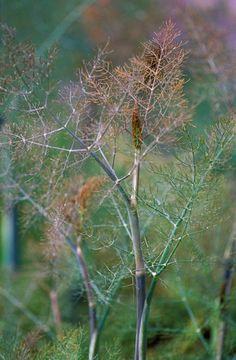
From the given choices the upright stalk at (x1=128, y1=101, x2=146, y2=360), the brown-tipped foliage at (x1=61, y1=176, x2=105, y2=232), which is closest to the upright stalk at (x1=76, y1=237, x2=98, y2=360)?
the brown-tipped foliage at (x1=61, y1=176, x2=105, y2=232)

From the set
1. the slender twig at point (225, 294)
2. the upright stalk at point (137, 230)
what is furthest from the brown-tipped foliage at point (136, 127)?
the slender twig at point (225, 294)

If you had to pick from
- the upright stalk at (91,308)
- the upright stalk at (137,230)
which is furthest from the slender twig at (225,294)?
the upright stalk at (137,230)

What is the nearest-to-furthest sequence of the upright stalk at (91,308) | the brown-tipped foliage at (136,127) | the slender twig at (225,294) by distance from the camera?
the brown-tipped foliage at (136,127), the upright stalk at (91,308), the slender twig at (225,294)

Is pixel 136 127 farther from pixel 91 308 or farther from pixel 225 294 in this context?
pixel 225 294

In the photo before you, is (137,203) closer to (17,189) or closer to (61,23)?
(17,189)

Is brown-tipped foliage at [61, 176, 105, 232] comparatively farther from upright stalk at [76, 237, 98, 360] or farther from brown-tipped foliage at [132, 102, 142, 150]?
brown-tipped foliage at [132, 102, 142, 150]

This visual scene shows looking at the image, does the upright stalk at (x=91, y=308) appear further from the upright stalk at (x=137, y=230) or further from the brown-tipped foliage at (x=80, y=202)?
the upright stalk at (x=137, y=230)

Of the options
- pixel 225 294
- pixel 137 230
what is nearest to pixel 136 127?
pixel 137 230

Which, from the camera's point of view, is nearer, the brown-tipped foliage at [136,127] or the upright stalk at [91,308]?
the brown-tipped foliage at [136,127]

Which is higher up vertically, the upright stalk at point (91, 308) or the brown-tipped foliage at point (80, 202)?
the brown-tipped foliage at point (80, 202)

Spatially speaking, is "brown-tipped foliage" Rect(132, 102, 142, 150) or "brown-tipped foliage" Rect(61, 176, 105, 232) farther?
"brown-tipped foliage" Rect(61, 176, 105, 232)

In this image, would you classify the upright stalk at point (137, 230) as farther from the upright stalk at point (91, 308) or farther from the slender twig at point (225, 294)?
the slender twig at point (225, 294)

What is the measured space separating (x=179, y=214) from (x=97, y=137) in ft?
0.45

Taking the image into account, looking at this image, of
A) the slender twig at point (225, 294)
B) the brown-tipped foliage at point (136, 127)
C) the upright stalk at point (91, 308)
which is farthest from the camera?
the slender twig at point (225, 294)
